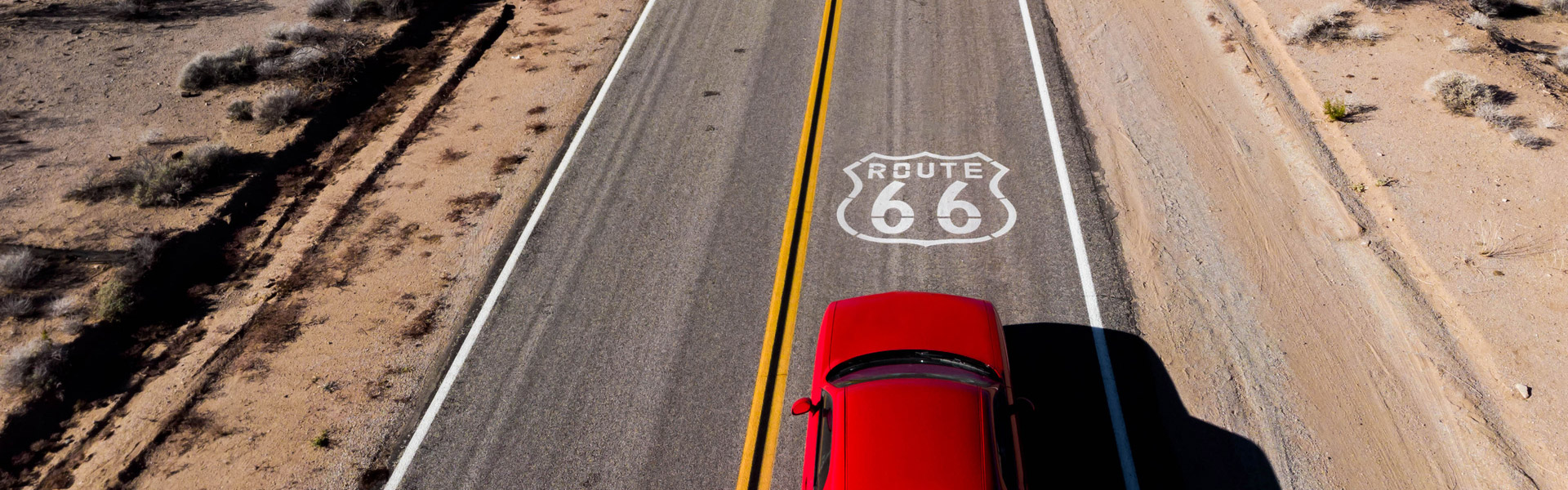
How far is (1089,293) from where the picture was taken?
9.76 metres

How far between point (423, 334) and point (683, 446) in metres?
4.05

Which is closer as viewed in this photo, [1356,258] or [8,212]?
[1356,258]

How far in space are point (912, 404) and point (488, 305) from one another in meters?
6.11

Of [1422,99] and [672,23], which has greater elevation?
[672,23]

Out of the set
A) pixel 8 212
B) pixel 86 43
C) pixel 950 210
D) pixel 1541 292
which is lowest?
pixel 1541 292

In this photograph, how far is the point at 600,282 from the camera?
→ 10.5 m

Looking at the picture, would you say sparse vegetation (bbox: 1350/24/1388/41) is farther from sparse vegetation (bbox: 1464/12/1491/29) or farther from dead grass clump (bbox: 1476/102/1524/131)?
dead grass clump (bbox: 1476/102/1524/131)

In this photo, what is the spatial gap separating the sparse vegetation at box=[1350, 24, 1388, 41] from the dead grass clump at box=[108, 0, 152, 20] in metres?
25.0

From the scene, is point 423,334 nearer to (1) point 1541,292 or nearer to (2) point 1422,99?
(1) point 1541,292

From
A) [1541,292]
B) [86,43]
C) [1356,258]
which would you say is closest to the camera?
[1541,292]

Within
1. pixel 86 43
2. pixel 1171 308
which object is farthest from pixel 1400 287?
pixel 86 43

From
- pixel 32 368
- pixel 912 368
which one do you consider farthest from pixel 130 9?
pixel 912 368

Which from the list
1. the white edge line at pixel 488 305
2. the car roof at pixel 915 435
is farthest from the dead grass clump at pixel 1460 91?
the white edge line at pixel 488 305

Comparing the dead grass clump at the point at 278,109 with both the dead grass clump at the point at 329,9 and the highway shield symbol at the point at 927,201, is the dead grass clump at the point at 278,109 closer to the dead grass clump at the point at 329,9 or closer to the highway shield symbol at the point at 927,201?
the dead grass clump at the point at 329,9
